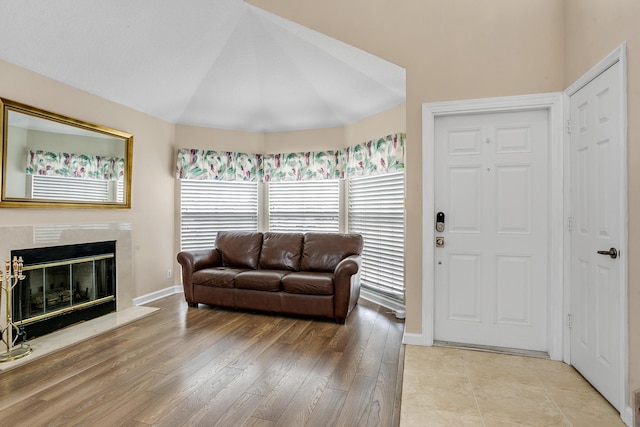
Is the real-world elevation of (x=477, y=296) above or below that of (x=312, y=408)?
above

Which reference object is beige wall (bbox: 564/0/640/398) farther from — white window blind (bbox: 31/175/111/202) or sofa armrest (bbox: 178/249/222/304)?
white window blind (bbox: 31/175/111/202)

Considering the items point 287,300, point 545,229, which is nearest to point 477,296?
point 545,229

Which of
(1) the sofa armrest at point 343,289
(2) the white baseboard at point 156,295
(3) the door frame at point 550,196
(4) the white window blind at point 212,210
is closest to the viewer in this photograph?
(3) the door frame at point 550,196

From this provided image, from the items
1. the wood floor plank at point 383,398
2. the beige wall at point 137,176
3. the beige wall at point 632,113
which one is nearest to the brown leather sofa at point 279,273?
the beige wall at point 137,176

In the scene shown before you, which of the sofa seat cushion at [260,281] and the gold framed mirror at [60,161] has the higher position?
the gold framed mirror at [60,161]

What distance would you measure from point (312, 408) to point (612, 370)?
1.80m

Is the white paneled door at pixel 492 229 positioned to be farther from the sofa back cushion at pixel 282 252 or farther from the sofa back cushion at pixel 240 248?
the sofa back cushion at pixel 240 248

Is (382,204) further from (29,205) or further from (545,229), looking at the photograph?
(29,205)

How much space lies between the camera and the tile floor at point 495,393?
1.82 meters

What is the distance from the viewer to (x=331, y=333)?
319cm

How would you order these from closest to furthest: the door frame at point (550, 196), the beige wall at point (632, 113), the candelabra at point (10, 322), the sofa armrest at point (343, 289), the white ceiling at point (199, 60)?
1. the beige wall at point (632, 113)
2. the door frame at point (550, 196)
3. the candelabra at point (10, 322)
4. the white ceiling at point (199, 60)
5. the sofa armrest at point (343, 289)

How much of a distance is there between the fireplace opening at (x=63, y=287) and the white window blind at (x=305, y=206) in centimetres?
224

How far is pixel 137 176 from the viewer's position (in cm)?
414

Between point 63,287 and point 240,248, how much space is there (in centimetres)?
195
